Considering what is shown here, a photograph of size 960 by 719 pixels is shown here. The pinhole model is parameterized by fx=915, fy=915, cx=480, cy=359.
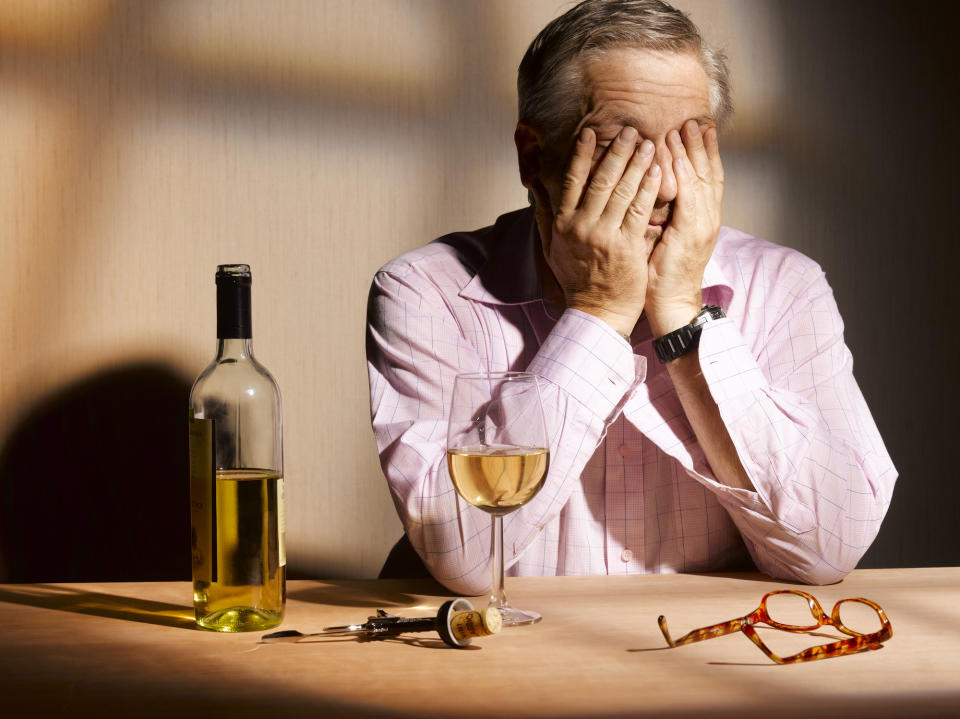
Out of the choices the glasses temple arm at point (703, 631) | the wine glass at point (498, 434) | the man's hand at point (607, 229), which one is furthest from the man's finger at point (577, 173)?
the glasses temple arm at point (703, 631)

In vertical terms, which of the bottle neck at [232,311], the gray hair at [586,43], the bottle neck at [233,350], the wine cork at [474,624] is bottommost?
the wine cork at [474,624]

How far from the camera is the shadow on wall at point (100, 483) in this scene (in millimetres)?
1955

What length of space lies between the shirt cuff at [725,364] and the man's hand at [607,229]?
0.11 metres

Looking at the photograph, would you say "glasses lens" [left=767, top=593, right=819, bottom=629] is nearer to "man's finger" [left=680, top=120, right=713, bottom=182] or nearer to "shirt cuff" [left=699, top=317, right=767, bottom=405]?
"shirt cuff" [left=699, top=317, right=767, bottom=405]

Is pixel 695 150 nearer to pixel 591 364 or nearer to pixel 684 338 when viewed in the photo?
pixel 684 338

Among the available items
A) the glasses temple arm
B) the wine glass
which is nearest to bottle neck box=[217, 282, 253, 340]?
the wine glass

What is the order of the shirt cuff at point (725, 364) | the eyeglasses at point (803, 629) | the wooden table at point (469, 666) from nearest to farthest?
the wooden table at point (469, 666) → the eyeglasses at point (803, 629) → the shirt cuff at point (725, 364)

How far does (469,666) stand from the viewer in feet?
2.42

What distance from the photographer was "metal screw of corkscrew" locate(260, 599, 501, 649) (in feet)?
2.56

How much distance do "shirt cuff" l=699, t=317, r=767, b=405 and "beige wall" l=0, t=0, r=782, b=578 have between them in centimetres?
90

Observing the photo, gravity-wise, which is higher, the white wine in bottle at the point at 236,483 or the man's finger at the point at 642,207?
the man's finger at the point at 642,207

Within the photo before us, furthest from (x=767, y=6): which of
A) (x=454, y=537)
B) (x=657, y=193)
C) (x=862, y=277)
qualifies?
(x=454, y=537)

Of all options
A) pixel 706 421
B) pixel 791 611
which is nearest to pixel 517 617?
pixel 791 611

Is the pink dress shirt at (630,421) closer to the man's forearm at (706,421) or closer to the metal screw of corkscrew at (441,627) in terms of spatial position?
the man's forearm at (706,421)
